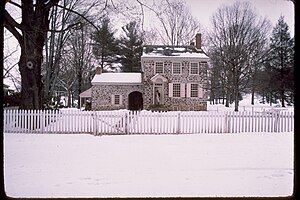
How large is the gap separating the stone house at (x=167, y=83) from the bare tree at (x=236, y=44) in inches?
95.0

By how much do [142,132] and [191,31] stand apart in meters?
20.3

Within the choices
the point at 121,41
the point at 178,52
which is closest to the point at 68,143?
the point at 178,52

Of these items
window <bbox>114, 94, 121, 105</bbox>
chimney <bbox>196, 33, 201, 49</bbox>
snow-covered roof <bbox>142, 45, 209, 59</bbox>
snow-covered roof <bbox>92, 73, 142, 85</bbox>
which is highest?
chimney <bbox>196, 33, 201, 49</bbox>

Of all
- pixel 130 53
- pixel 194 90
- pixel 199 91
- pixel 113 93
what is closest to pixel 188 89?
pixel 194 90

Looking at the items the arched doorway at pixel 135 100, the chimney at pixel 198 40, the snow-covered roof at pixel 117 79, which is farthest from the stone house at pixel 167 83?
the chimney at pixel 198 40

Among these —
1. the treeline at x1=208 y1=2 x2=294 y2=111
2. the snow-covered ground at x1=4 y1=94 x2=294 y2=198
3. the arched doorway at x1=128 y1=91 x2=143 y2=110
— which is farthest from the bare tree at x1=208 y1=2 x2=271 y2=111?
the snow-covered ground at x1=4 y1=94 x2=294 y2=198

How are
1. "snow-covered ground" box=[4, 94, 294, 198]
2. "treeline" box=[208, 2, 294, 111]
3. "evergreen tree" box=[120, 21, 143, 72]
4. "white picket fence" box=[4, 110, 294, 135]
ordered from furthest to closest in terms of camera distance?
"evergreen tree" box=[120, 21, 143, 72] → "treeline" box=[208, 2, 294, 111] → "white picket fence" box=[4, 110, 294, 135] → "snow-covered ground" box=[4, 94, 294, 198]

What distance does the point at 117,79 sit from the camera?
2555 cm

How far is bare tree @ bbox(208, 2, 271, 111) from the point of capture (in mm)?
24266

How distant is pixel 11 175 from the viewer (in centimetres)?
463

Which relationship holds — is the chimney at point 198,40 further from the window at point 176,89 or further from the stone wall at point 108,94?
the stone wall at point 108,94

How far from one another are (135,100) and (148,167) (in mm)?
20666

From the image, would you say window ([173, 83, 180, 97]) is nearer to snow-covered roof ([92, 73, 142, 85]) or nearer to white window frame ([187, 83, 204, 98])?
white window frame ([187, 83, 204, 98])

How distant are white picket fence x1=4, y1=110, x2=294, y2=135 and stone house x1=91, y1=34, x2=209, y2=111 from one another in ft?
42.9
